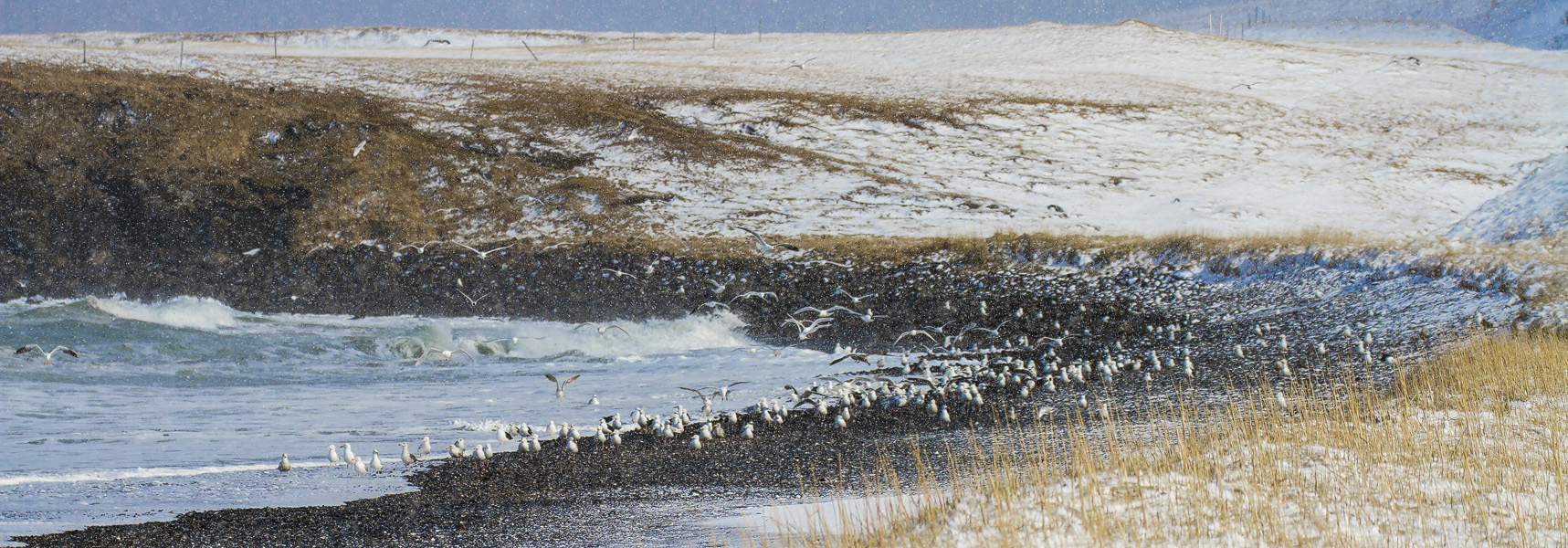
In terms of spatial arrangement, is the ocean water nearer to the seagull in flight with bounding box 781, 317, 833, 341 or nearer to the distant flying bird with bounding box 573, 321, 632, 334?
the distant flying bird with bounding box 573, 321, 632, 334

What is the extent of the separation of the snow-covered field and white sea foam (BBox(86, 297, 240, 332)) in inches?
236

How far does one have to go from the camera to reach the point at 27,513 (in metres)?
10.3

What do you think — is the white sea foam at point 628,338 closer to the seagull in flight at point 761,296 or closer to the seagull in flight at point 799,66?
the seagull in flight at point 761,296

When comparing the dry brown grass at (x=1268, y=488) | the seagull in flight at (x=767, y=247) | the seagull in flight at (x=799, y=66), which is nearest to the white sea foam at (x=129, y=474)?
the dry brown grass at (x=1268, y=488)

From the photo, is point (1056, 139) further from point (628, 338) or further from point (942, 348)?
point (628, 338)

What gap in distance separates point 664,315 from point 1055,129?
1585 centimetres

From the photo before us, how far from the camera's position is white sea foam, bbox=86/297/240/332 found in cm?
2120

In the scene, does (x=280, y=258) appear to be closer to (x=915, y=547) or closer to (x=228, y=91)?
(x=228, y=91)

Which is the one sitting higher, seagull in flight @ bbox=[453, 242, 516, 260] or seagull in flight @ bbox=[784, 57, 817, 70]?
seagull in flight @ bbox=[784, 57, 817, 70]


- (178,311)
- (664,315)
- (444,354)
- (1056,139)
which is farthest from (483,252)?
(1056,139)

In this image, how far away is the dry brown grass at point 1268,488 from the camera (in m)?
8.52

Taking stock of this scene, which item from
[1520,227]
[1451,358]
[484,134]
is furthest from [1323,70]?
[484,134]

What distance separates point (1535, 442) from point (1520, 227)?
14.5m

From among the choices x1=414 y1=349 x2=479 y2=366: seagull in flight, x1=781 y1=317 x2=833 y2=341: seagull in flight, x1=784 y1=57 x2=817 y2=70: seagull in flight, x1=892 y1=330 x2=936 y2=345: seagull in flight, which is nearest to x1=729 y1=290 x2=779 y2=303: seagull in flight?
x1=781 y1=317 x2=833 y2=341: seagull in flight
